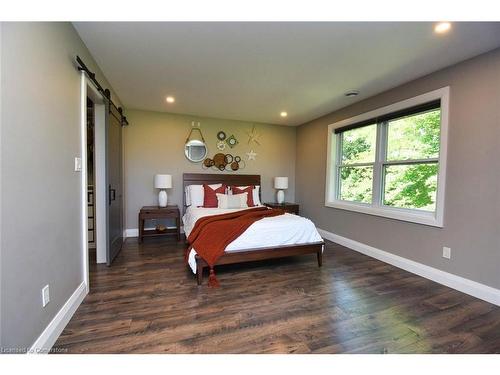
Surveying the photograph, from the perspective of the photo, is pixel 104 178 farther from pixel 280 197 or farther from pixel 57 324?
pixel 280 197

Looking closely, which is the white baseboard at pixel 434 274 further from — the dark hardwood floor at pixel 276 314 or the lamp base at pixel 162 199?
the lamp base at pixel 162 199

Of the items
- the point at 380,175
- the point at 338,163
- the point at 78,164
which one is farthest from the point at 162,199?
the point at 380,175

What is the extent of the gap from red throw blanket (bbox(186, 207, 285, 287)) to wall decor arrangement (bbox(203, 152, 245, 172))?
1998mm

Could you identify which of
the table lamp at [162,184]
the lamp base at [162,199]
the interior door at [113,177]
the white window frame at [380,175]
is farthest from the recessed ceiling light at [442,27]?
the lamp base at [162,199]

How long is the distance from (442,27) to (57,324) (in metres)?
3.77

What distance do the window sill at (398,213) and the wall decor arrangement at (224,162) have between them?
7.19 feet

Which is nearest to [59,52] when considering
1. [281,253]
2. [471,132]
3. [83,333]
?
[83,333]

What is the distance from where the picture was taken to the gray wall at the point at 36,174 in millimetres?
1204

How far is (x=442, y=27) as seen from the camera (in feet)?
6.30

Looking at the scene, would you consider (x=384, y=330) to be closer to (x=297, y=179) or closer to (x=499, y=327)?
(x=499, y=327)

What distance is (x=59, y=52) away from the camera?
1751mm

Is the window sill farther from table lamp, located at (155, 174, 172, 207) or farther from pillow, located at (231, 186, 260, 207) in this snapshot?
table lamp, located at (155, 174, 172, 207)

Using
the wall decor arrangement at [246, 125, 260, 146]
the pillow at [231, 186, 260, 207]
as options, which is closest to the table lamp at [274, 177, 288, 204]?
the pillow at [231, 186, 260, 207]
